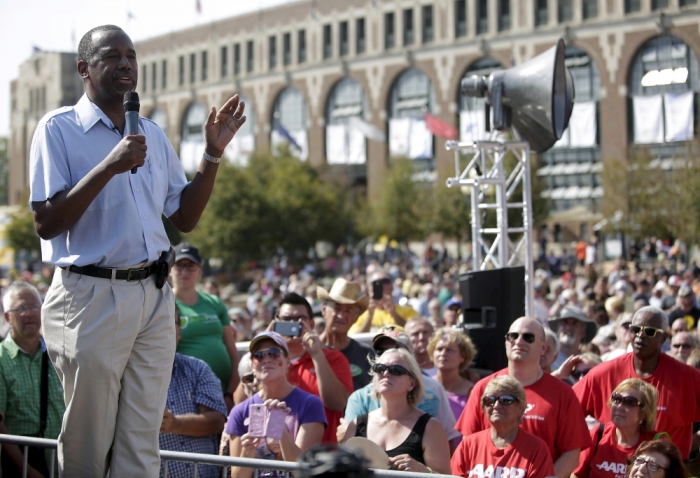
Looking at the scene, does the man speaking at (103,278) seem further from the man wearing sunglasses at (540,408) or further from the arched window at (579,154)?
the arched window at (579,154)

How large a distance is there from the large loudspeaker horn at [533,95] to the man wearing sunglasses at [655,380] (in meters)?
3.31

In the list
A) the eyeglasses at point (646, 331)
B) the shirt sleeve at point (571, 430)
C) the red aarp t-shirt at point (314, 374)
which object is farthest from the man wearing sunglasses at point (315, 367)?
the eyeglasses at point (646, 331)

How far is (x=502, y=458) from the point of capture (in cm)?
503

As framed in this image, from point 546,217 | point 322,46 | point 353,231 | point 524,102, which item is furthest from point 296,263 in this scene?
point 524,102

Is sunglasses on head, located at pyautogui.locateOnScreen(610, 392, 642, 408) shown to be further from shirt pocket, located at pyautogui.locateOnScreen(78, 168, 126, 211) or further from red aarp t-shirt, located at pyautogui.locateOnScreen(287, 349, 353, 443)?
shirt pocket, located at pyautogui.locateOnScreen(78, 168, 126, 211)

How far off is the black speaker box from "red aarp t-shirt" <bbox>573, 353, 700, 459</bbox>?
78.4 inches

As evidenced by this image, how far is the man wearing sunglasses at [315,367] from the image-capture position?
636cm

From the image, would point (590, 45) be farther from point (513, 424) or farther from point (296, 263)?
point (513, 424)

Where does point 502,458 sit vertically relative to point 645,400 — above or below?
below

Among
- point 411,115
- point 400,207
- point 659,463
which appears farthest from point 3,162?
point 659,463

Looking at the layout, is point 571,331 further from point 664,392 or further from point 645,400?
point 645,400

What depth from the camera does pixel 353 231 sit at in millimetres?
50969

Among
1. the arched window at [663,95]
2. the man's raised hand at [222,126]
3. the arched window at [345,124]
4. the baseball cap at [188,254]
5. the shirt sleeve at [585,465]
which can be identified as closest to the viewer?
the man's raised hand at [222,126]

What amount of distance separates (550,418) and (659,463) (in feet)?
2.44
